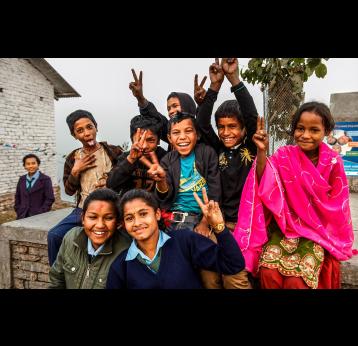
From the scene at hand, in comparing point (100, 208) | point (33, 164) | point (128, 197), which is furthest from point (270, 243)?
point (33, 164)

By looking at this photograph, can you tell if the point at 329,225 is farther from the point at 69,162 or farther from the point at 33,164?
the point at 33,164

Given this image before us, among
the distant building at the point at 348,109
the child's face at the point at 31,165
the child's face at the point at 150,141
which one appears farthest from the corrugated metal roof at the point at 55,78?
the distant building at the point at 348,109

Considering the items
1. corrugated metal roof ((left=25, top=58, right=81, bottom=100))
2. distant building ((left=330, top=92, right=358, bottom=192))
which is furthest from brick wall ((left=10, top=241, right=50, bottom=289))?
corrugated metal roof ((left=25, top=58, right=81, bottom=100))

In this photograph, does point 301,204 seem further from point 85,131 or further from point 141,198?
point 85,131

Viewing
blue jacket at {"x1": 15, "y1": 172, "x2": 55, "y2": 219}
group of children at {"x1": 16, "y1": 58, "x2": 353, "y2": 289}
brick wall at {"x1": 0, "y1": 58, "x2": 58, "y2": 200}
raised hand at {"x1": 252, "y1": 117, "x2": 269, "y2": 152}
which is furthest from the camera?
brick wall at {"x1": 0, "y1": 58, "x2": 58, "y2": 200}

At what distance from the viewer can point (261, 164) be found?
6.97 ft

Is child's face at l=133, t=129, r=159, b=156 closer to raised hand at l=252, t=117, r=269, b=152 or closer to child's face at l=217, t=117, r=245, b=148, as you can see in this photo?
child's face at l=217, t=117, r=245, b=148

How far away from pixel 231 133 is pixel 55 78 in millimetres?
10064

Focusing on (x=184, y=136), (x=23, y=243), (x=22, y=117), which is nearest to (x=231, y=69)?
(x=184, y=136)

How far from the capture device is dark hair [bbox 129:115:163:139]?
2.66 m

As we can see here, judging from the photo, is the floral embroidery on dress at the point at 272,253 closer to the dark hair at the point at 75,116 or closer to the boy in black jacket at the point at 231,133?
the boy in black jacket at the point at 231,133

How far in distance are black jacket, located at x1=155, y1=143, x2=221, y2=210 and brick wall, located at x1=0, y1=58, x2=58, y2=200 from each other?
832 cm

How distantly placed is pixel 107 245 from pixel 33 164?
365 cm

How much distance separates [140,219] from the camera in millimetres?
1887
